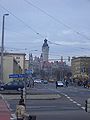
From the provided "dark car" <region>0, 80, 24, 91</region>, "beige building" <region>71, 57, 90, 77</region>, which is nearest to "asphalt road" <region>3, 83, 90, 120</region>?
"dark car" <region>0, 80, 24, 91</region>

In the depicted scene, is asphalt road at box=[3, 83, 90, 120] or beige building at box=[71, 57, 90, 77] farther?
beige building at box=[71, 57, 90, 77]

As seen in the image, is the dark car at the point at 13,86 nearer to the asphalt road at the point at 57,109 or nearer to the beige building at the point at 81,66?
the asphalt road at the point at 57,109

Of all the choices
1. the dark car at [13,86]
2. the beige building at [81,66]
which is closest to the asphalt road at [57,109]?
the dark car at [13,86]

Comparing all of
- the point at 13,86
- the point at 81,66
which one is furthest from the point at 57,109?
the point at 81,66

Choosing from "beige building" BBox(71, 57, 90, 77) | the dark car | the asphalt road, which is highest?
"beige building" BBox(71, 57, 90, 77)

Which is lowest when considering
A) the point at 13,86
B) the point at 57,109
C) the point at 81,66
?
the point at 57,109

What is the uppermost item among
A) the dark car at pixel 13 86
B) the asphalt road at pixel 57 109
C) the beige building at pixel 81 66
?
the beige building at pixel 81 66

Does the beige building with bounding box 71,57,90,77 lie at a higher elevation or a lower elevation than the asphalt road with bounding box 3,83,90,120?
higher

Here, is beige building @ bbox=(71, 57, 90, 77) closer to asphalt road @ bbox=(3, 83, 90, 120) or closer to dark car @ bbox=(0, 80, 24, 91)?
dark car @ bbox=(0, 80, 24, 91)

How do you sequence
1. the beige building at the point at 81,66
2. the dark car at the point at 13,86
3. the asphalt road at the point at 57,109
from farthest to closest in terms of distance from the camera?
1. the beige building at the point at 81,66
2. the dark car at the point at 13,86
3. the asphalt road at the point at 57,109

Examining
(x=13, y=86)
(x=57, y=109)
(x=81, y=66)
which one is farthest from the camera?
(x=81, y=66)

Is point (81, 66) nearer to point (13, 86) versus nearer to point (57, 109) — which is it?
point (13, 86)

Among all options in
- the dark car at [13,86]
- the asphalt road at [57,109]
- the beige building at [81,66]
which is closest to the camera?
the asphalt road at [57,109]

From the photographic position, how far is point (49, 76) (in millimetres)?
193750
